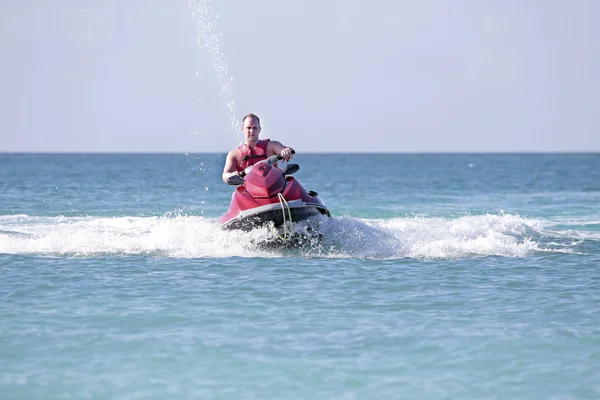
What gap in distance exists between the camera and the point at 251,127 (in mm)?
11930

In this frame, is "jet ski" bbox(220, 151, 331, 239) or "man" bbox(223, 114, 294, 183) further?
"man" bbox(223, 114, 294, 183)

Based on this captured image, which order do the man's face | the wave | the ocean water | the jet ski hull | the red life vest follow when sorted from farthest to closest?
the red life vest
the man's face
the wave
the jet ski hull
the ocean water

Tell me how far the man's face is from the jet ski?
482mm

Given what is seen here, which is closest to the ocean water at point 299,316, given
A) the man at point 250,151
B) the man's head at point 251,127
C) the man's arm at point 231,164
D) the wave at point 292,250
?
the wave at point 292,250

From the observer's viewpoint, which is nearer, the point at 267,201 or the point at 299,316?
the point at 299,316

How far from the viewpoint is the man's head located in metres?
11.9

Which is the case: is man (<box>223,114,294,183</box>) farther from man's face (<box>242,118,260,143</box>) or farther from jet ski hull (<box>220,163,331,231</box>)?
jet ski hull (<box>220,163,331,231</box>)

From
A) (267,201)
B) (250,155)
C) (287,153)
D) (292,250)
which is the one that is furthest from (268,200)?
(250,155)

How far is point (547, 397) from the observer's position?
5.66m

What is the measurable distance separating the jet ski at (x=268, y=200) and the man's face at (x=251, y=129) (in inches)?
19.0

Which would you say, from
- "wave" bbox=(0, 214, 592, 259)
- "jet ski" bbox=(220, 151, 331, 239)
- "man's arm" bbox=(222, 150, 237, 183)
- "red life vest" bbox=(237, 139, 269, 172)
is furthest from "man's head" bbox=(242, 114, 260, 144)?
"wave" bbox=(0, 214, 592, 259)

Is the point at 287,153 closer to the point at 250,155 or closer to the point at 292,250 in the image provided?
the point at 250,155

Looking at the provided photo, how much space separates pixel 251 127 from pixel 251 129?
0.10 ft

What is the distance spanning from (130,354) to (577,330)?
12.2 ft
